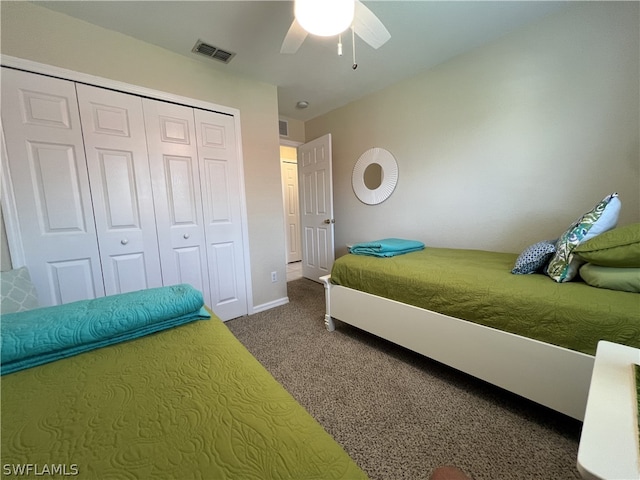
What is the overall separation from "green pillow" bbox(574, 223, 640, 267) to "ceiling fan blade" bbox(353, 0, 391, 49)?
1459 mm

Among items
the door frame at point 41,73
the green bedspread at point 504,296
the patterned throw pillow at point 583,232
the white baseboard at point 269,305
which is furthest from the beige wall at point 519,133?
the door frame at point 41,73

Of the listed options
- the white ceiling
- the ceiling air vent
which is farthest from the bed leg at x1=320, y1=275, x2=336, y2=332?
the ceiling air vent

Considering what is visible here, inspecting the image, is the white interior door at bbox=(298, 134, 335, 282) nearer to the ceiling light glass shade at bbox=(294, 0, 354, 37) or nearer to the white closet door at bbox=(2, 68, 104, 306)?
the ceiling light glass shade at bbox=(294, 0, 354, 37)

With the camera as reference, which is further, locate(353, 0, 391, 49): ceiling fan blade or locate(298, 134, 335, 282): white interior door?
→ locate(298, 134, 335, 282): white interior door

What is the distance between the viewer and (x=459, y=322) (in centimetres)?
139

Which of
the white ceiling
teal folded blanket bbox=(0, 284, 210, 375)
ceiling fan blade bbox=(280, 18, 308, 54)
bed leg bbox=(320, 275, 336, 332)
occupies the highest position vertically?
the white ceiling

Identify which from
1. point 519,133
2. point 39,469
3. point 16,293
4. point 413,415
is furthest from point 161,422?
point 519,133

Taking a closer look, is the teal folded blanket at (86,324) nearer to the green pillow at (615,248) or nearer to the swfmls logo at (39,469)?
the swfmls logo at (39,469)

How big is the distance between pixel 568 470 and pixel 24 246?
3.08 metres

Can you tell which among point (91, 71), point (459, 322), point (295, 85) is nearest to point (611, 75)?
point (459, 322)

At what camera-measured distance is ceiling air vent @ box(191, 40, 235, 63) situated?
1.92 metres

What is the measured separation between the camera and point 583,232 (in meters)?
1.24

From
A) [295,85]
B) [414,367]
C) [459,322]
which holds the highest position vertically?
[295,85]

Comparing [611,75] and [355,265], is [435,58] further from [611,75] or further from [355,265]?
[355,265]
